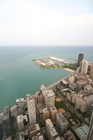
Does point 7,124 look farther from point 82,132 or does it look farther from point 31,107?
point 82,132

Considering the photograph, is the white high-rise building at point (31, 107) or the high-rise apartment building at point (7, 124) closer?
the high-rise apartment building at point (7, 124)

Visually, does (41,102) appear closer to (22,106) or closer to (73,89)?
(22,106)

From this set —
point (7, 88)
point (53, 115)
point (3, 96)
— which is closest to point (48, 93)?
point (53, 115)

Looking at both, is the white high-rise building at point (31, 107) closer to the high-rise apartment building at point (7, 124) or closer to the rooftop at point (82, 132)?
the high-rise apartment building at point (7, 124)

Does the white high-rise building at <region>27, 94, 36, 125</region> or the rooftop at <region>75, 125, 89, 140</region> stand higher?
the white high-rise building at <region>27, 94, 36, 125</region>

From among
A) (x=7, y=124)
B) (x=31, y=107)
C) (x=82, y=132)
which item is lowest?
(x=82, y=132)

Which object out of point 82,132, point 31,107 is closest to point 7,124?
point 31,107

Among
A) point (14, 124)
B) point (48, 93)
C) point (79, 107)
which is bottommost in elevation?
point (14, 124)

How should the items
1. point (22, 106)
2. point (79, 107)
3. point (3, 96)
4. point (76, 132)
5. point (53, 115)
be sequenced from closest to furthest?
1. point (76, 132)
2. point (53, 115)
3. point (22, 106)
4. point (79, 107)
5. point (3, 96)

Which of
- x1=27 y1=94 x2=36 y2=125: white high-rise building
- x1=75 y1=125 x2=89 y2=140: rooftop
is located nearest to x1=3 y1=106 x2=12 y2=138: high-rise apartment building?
x1=27 y1=94 x2=36 y2=125: white high-rise building

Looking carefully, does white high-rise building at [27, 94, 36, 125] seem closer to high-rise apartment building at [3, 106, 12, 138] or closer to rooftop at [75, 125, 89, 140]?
high-rise apartment building at [3, 106, 12, 138]

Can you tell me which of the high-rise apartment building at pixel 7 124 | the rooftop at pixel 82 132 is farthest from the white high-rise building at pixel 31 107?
the rooftop at pixel 82 132
